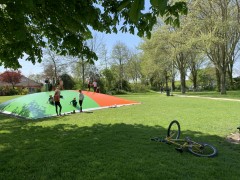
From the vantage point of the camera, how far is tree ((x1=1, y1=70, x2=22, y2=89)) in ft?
243

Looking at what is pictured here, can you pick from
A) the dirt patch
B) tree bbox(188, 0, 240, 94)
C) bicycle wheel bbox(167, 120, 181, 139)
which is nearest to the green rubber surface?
bicycle wheel bbox(167, 120, 181, 139)

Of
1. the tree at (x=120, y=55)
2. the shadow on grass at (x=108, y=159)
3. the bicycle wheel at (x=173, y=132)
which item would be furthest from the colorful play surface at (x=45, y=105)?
the tree at (x=120, y=55)

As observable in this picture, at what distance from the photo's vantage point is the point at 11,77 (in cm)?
7481

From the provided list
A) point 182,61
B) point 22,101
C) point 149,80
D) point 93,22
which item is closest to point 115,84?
point 182,61

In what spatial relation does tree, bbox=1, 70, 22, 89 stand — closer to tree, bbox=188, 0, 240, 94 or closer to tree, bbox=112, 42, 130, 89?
tree, bbox=112, 42, 130, 89

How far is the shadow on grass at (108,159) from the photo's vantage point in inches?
233

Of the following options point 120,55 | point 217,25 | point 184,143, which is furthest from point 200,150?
point 120,55

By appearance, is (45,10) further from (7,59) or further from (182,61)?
(182,61)

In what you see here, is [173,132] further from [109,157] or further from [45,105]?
[45,105]

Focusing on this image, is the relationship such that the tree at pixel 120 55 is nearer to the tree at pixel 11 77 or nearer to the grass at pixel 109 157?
the tree at pixel 11 77

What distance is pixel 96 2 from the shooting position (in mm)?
8984

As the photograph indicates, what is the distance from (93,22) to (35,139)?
4732 mm

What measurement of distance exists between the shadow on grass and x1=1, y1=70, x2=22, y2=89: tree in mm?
68916

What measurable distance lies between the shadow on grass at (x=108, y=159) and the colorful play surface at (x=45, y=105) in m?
8.40
